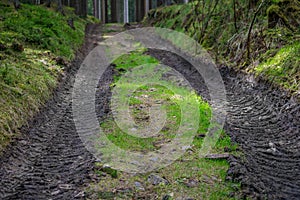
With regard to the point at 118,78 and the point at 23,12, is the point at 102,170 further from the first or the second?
the point at 23,12

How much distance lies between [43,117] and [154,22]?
61.7 ft

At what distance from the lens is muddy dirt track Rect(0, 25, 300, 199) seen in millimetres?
3732

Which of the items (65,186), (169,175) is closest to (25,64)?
(65,186)

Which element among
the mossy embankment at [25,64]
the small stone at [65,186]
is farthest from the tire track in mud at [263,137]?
the mossy embankment at [25,64]

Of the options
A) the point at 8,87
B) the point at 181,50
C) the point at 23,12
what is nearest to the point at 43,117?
the point at 8,87

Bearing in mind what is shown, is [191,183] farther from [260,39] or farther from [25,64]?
[260,39]

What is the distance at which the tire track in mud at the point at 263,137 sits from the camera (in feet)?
12.2

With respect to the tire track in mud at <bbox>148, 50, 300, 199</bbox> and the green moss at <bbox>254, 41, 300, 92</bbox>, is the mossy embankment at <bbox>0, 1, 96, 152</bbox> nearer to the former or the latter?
the tire track in mud at <bbox>148, 50, 300, 199</bbox>

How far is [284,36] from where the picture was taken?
8.61 metres

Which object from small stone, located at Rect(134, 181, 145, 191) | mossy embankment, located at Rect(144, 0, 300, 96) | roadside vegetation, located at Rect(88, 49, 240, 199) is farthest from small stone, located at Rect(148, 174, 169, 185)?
mossy embankment, located at Rect(144, 0, 300, 96)

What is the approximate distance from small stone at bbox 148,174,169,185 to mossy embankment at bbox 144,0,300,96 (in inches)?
129

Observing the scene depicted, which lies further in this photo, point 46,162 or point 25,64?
point 25,64

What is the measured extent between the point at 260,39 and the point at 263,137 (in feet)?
15.3

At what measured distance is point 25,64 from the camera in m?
8.08
